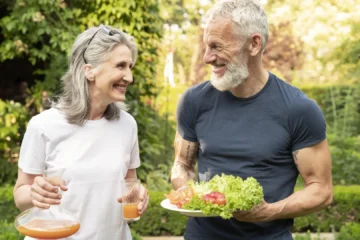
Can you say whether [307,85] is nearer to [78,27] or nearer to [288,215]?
[78,27]

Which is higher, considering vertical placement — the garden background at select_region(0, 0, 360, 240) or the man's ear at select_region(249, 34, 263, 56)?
the man's ear at select_region(249, 34, 263, 56)

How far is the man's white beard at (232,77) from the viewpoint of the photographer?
3082 millimetres

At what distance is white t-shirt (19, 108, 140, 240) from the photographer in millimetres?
3078

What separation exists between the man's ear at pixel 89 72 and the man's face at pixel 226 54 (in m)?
0.52

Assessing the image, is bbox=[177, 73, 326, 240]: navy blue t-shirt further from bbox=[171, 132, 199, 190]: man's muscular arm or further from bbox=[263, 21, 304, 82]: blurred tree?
bbox=[263, 21, 304, 82]: blurred tree

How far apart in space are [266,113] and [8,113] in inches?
226

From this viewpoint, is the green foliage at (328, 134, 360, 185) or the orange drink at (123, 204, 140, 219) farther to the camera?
the green foliage at (328, 134, 360, 185)

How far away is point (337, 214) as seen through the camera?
25.4 ft

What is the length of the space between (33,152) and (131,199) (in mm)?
482

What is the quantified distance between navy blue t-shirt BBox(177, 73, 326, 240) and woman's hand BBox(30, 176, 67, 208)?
2.47 feet

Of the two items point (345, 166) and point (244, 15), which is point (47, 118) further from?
point (345, 166)

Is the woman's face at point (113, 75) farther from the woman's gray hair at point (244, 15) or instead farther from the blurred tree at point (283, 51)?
the blurred tree at point (283, 51)

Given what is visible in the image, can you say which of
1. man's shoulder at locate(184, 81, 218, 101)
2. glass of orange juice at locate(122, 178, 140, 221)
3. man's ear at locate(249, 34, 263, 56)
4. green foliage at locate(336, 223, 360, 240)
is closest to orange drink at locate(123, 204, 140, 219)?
glass of orange juice at locate(122, 178, 140, 221)

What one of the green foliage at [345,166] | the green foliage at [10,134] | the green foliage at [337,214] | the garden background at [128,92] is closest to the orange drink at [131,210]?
A: the garden background at [128,92]
